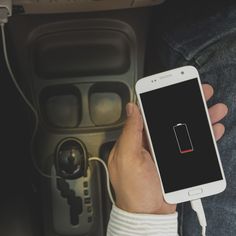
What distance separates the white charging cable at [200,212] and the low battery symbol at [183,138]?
0.24 ft

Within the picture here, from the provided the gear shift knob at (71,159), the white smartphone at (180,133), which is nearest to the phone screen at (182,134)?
the white smartphone at (180,133)

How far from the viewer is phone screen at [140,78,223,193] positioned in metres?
0.78

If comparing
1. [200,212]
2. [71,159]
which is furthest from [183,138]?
[71,159]

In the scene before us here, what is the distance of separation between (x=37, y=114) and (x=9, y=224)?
0.20 m

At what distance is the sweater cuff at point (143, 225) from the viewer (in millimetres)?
729

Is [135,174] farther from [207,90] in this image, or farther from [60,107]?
[60,107]

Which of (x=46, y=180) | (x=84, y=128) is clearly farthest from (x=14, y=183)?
(x=84, y=128)

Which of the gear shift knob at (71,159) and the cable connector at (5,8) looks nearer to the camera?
the cable connector at (5,8)

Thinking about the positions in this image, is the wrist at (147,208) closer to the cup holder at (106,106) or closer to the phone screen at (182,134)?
the phone screen at (182,134)

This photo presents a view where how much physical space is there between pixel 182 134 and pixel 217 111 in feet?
0.21

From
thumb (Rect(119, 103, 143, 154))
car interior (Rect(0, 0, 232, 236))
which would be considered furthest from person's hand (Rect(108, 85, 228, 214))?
car interior (Rect(0, 0, 232, 236))

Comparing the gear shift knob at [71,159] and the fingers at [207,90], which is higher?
the fingers at [207,90]

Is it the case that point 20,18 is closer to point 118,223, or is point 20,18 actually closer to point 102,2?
point 102,2

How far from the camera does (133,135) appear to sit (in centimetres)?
74
